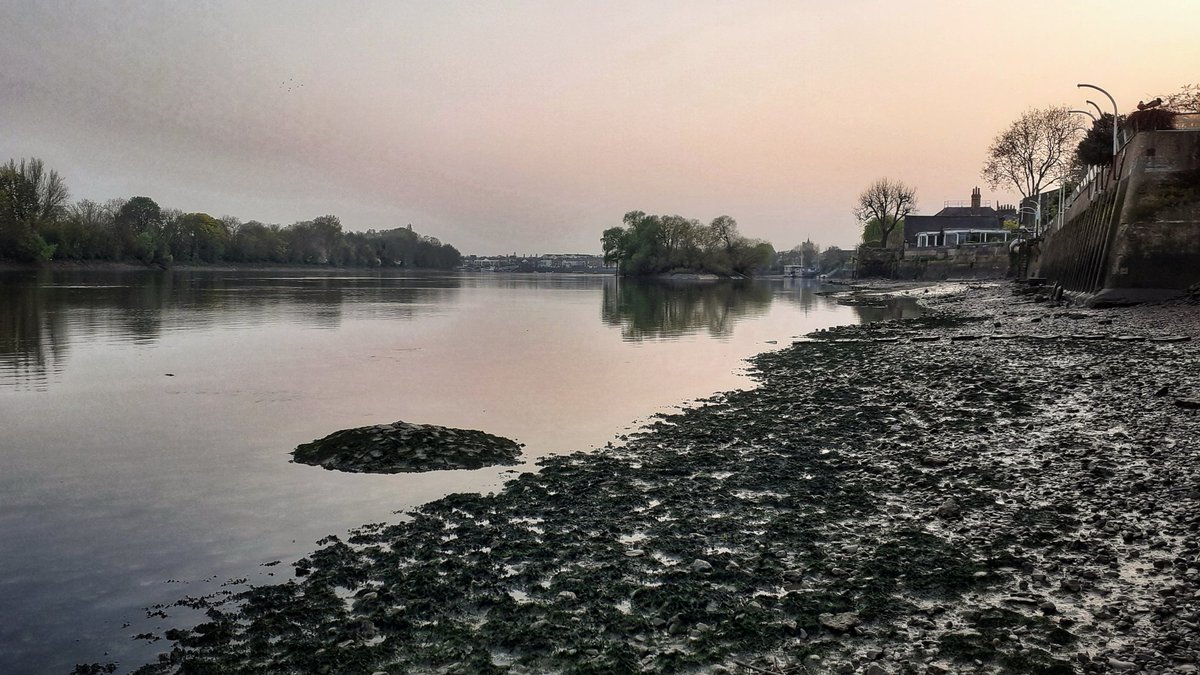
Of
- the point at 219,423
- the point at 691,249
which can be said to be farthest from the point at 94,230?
the point at 219,423

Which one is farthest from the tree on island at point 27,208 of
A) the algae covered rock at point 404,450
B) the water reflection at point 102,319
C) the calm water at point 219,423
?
the algae covered rock at point 404,450

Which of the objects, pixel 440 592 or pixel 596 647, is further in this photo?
pixel 440 592

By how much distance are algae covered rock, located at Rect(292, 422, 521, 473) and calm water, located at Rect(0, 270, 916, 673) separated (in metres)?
0.34

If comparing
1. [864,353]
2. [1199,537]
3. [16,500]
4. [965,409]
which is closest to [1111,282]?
[864,353]

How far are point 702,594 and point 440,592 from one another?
2.15 meters

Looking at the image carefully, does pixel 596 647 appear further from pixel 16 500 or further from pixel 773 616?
pixel 16 500

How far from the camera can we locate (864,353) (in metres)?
23.7

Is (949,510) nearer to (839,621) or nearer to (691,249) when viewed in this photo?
(839,621)

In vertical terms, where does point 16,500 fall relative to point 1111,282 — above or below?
below

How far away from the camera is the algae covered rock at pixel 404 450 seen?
1131cm

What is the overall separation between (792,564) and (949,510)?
7.46 ft

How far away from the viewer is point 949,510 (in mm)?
8320

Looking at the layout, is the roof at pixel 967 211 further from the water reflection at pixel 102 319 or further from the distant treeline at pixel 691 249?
the water reflection at pixel 102 319

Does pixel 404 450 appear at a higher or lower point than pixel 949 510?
lower
